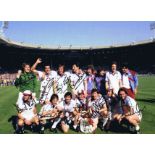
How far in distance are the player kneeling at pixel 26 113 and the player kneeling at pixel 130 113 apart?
2041 millimetres

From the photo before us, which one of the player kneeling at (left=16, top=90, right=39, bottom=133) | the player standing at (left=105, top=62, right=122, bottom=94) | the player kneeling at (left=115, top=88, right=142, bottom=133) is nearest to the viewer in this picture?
the player kneeling at (left=115, top=88, right=142, bottom=133)

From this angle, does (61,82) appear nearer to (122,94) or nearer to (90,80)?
(90,80)

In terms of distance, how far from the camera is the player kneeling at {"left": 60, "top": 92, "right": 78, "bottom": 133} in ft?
25.2

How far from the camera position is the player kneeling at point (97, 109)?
763 cm

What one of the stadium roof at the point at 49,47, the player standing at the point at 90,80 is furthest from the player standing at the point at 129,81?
the stadium roof at the point at 49,47

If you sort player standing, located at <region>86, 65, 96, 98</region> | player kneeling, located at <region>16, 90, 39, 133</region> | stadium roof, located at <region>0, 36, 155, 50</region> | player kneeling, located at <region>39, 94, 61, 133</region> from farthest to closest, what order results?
stadium roof, located at <region>0, 36, 155, 50</region>, player standing, located at <region>86, 65, 96, 98</region>, player kneeling, located at <region>39, 94, 61, 133</region>, player kneeling, located at <region>16, 90, 39, 133</region>

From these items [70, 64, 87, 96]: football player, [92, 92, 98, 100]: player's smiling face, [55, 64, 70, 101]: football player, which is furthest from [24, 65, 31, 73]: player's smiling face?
[92, 92, 98, 100]: player's smiling face

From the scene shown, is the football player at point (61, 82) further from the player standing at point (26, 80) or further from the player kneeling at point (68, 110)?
the player kneeling at point (68, 110)

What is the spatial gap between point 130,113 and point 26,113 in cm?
250

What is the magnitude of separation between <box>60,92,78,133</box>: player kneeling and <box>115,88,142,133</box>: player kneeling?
1.09 m

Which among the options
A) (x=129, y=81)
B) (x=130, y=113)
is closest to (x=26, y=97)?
(x=130, y=113)

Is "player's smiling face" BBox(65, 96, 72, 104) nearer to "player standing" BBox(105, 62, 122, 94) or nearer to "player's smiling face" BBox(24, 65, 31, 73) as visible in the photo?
"player standing" BBox(105, 62, 122, 94)

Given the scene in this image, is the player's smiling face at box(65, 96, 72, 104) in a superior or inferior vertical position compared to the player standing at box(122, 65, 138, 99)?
inferior
